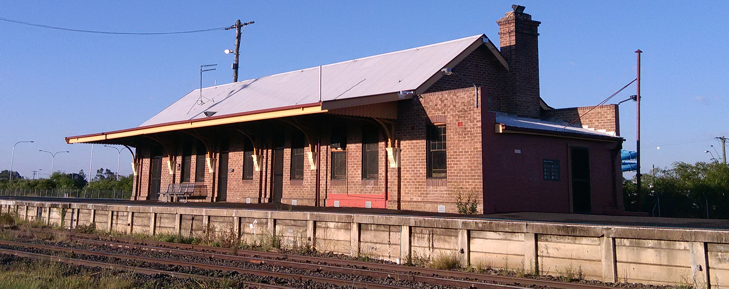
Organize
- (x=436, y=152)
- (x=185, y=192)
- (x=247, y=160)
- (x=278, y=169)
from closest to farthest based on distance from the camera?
(x=436, y=152) < (x=278, y=169) < (x=247, y=160) < (x=185, y=192)

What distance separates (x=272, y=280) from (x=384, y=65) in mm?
15704

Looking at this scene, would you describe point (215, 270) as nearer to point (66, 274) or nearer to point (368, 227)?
point (66, 274)

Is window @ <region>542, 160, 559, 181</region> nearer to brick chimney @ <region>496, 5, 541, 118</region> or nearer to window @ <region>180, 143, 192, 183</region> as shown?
brick chimney @ <region>496, 5, 541, 118</region>

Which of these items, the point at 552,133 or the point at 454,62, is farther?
the point at 454,62

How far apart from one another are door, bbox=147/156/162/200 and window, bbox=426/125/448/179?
691 inches

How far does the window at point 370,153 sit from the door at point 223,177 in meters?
8.84

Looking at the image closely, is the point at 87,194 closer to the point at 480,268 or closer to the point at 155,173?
the point at 155,173

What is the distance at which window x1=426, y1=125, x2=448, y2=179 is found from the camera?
19.0m

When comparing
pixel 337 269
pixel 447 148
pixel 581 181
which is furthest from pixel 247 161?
pixel 337 269

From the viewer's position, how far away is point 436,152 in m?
19.2

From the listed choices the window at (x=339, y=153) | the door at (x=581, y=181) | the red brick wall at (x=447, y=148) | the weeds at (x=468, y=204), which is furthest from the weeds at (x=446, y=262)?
the window at (x=339, y=153)

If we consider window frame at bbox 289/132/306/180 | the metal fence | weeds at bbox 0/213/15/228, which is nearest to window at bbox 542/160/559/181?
window frame at bbox 289/132/306/180

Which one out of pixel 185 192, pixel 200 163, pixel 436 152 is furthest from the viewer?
pixel 200 163

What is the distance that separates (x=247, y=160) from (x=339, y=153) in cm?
590
